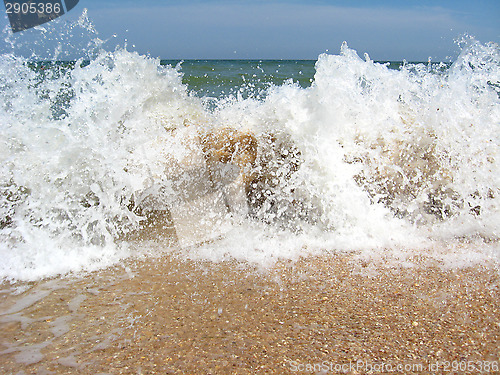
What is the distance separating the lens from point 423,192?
2932mm

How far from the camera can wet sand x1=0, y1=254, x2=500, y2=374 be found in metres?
1.40

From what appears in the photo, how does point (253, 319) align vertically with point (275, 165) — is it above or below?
below

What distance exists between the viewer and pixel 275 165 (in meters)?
2.95

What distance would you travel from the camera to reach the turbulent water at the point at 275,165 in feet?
8.12

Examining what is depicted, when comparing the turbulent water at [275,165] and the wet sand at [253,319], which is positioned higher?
the turbulent water at [275,165]

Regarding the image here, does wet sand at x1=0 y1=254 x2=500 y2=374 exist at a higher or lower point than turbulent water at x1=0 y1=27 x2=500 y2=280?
lower

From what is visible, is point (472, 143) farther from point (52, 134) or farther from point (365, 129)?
point (52, 134)

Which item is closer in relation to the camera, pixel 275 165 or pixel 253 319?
pixel 253 319

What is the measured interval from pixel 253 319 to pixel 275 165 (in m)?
1.51

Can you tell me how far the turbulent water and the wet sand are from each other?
0.25 meters

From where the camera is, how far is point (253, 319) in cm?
165

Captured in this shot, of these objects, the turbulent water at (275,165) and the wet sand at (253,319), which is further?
the turbulent water at (275,165)

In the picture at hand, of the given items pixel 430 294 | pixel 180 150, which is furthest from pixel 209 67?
pixel 430 294

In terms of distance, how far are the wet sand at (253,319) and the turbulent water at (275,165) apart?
0.25 m
